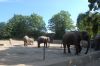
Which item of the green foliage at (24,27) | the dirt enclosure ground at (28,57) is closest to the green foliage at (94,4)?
the dirt enclosure ground at (28,57)

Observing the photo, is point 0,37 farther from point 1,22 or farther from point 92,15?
point 92,15

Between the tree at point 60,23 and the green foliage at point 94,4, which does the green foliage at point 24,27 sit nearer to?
the tree at point 60,23

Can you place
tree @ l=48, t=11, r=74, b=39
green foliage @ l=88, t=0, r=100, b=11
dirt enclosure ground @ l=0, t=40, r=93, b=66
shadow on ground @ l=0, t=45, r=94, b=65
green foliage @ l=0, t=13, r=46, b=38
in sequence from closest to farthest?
dirt enclosure ground @ l=0, t=40, r=93, b=66, shadow on ground @ l=0, t=45, r=94, b=65, green foliage @ l=88, t=0, r=100, b=11, green foliage @ l=0, t=13, r=46, b=38, tree @ l=48, t=11, r=74, b=39

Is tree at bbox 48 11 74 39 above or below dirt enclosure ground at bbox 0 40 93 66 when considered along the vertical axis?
above

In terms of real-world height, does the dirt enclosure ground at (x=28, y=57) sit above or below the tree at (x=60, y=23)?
below

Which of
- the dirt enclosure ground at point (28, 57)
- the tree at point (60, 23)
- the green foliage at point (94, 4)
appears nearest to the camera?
the dirt enclosure ground at point (28, 57)

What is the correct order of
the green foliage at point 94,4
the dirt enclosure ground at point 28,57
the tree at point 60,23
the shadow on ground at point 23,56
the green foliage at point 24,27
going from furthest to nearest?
the tree at point 60,23, the green foliage at point 24,27, the green foliage at point 94,4, the shadow on ground at point 23,56, the dirt enclosure ground at point 28,57

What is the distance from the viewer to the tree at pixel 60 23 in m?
71.2

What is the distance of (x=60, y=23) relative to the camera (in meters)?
74.8

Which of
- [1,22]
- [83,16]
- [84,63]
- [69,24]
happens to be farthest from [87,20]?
[1,22]

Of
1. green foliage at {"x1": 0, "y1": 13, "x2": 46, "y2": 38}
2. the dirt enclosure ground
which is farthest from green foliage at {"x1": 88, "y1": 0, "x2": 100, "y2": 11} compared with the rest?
green foliage at {"x1": 0, "y1": 13, "x2": 46, "y2": 38}

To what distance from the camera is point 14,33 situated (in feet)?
216

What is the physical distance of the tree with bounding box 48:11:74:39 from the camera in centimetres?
7119

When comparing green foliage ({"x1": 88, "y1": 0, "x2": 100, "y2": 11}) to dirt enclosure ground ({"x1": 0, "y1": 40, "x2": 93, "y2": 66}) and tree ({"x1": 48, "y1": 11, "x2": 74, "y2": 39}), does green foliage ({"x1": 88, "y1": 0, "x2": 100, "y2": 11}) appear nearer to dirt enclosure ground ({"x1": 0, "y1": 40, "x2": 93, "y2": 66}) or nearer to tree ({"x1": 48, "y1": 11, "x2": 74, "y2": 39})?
dirt enclosure ground ({"x1": 0, "y1": 40, "x2": 93, "y2": 66})
